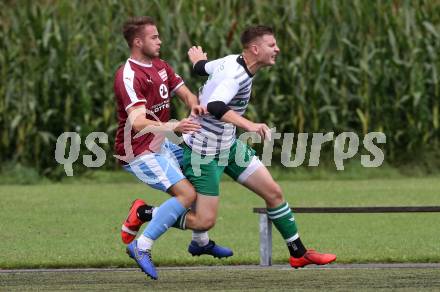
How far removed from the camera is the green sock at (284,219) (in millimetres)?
9727

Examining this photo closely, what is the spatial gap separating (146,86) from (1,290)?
1.90 m

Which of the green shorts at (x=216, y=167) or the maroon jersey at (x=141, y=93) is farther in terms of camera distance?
the green shorts at (x=216, y=167)

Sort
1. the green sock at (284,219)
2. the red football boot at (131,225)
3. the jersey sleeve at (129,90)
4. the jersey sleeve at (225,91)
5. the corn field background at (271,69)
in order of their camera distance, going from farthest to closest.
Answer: the corn field background at (271,69), the red football boot at (131,225), the green sock at (284,219), the jersey sleeve at (129,90), the jersey sleeve at (225,91)

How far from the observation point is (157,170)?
950 centimetres

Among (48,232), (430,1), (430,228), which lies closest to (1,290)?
(48,232)

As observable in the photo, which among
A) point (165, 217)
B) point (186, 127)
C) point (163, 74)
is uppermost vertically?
point (163, 74)

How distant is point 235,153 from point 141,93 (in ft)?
2.83

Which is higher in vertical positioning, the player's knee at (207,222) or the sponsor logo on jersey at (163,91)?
the sponsor logo on jersey at (163,91)

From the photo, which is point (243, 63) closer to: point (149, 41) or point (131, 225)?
point (149, 41)

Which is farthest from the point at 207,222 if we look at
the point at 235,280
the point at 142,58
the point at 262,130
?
the point at 142,58

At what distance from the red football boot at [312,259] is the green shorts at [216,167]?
74 cm

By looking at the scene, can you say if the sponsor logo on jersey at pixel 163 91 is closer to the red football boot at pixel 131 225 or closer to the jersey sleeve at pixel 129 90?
the jersey sleeve at pixel 129 90

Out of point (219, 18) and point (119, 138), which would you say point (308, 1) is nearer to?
point (219, 18)

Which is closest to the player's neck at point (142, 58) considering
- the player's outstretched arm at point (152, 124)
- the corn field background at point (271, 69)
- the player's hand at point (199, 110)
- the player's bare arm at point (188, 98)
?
the player's bare arm at point (188, 98)
